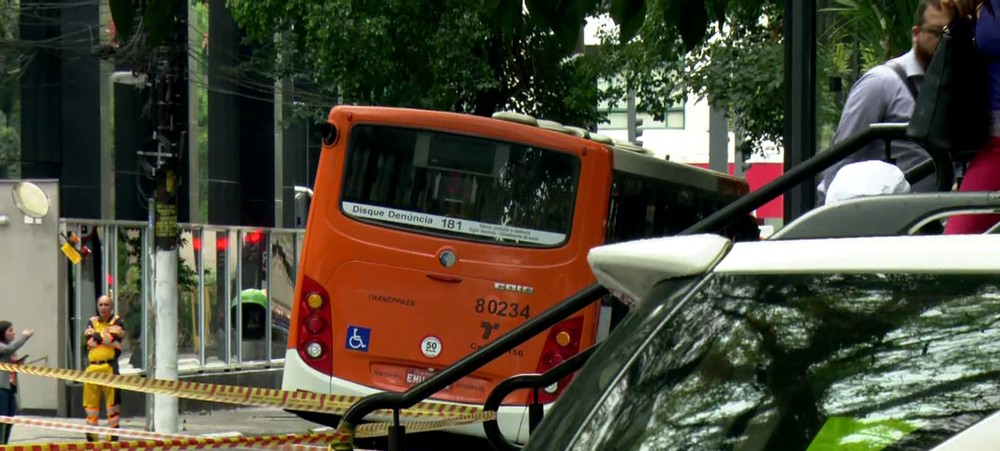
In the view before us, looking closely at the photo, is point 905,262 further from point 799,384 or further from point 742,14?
point 742,14

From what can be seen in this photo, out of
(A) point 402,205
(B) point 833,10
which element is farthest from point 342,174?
(B) point 833,10

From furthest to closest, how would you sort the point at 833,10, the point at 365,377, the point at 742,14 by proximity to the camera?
the point at 742,14 → the point at 365,377 → the point at 833,10

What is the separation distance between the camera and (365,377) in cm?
1341

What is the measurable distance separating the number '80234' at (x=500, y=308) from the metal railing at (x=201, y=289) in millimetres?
8093

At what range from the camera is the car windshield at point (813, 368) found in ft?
6.67

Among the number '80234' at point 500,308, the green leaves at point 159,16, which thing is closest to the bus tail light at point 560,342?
the number '80234' at point 500,308

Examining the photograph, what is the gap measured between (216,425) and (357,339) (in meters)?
9.81

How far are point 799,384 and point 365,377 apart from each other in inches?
449

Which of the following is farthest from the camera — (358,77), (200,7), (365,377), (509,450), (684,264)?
(200,7)

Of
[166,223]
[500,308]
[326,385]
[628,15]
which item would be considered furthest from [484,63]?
[628,15]

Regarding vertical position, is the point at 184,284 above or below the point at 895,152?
below

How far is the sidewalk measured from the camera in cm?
2042

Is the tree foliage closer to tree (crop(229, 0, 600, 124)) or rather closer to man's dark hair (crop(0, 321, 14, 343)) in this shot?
tree (crop(229, 0, 600, 124))

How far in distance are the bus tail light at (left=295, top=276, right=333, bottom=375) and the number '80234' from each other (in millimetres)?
1249
